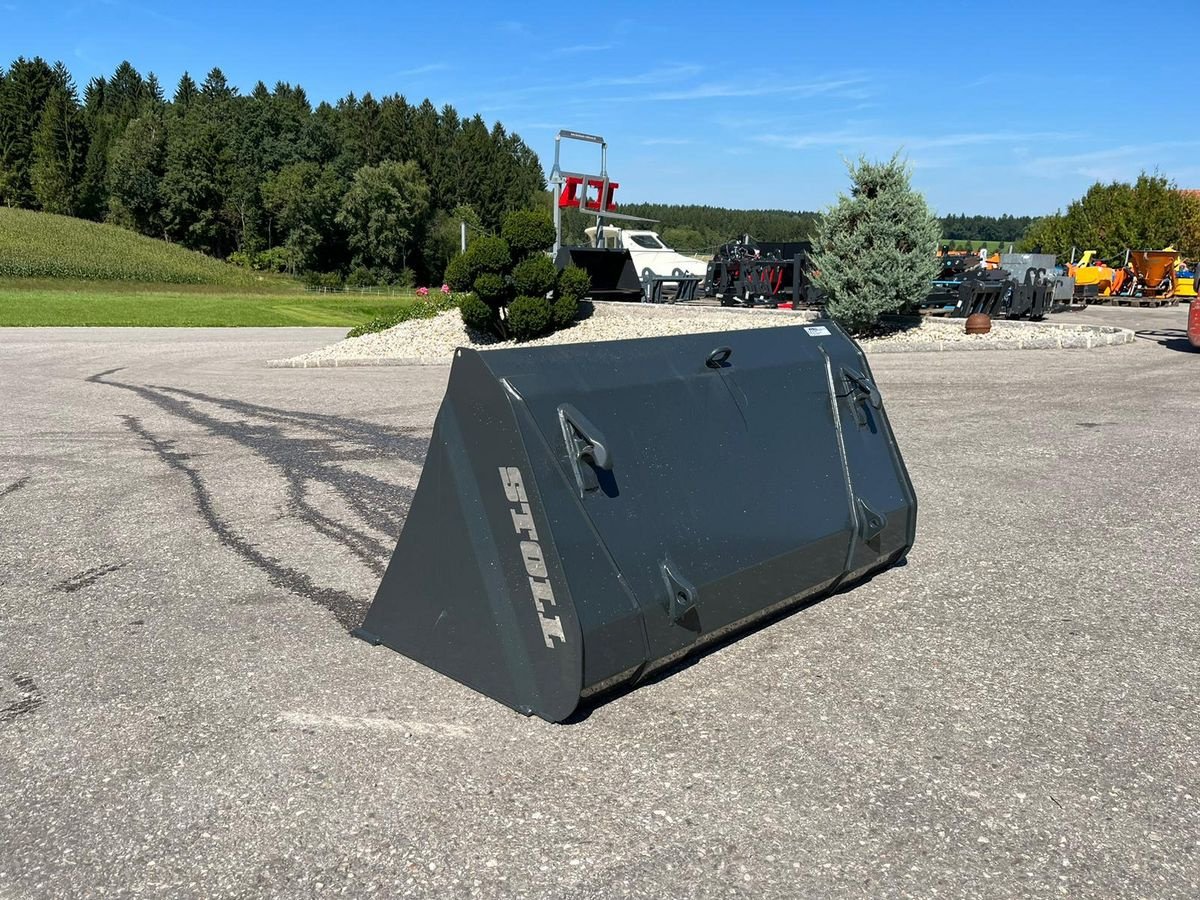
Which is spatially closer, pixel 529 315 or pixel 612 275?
pixel 529 315

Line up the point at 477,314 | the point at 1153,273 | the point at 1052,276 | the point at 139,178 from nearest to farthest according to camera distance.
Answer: the point at 477,314 < the point at 1052,276 < the point at 1153,273 < the point at 139,178

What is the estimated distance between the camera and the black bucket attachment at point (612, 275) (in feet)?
71.0

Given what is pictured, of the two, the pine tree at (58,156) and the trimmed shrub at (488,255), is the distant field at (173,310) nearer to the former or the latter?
the trimmed shrub at (488,255)

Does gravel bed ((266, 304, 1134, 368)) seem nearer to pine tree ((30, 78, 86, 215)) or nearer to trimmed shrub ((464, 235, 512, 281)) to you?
trimmed shrub ((464, 235, 512, 281))

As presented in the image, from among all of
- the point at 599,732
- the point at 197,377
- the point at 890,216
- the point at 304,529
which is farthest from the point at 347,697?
the point at 890,216

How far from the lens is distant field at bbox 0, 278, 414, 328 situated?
31203mm

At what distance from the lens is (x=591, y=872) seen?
102 inches

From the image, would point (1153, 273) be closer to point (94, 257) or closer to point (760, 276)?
point (760, 276)

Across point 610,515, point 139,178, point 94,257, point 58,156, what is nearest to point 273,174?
point 139,178

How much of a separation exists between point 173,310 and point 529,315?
24136 mm

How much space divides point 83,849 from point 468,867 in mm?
1160

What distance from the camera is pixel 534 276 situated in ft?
60.9

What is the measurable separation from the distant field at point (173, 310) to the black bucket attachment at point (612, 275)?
15377mm

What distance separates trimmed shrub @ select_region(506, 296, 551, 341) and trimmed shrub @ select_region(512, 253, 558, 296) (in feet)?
0.65
